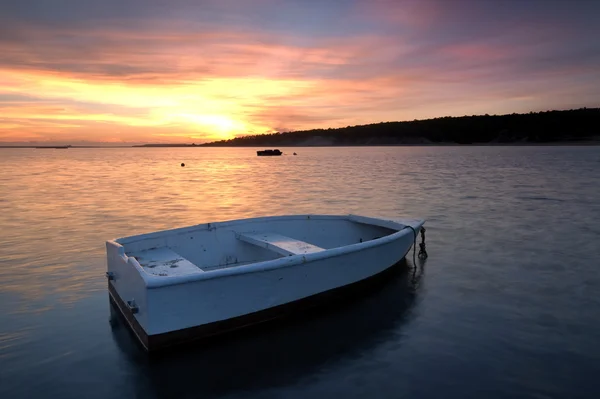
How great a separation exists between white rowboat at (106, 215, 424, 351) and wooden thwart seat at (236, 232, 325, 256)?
22mm

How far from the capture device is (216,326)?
6.46 meters

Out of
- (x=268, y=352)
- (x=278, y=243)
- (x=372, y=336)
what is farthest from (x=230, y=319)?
(x=278, y=243)

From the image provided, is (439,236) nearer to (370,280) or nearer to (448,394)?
(370,280)

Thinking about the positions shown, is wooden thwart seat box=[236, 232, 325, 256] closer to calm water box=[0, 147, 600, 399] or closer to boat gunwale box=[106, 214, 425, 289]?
boat gunwale box=[106, 214, 425, 289]

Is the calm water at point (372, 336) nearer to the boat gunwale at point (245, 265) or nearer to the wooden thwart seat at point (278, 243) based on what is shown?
the boat gunwale at point (245, 265)

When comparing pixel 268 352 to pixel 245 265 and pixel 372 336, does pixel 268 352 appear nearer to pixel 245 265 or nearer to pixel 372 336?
pixel 245 265

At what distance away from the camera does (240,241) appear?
9.61 m

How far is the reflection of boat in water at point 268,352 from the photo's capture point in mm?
5805

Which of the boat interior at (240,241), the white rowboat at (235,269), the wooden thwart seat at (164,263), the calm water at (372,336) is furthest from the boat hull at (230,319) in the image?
the boat interior at (240,241)

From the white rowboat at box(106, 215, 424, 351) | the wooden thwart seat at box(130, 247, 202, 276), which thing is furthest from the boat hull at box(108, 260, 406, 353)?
the wooden thwart seat at box(130, 247, 202, 276)

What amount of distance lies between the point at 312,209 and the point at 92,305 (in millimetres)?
14342

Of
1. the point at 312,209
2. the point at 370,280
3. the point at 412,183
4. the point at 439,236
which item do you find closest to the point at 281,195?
the point at 312,209

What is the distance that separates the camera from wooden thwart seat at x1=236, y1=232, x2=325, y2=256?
8500 millimetres

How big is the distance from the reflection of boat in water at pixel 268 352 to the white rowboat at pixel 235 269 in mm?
239
